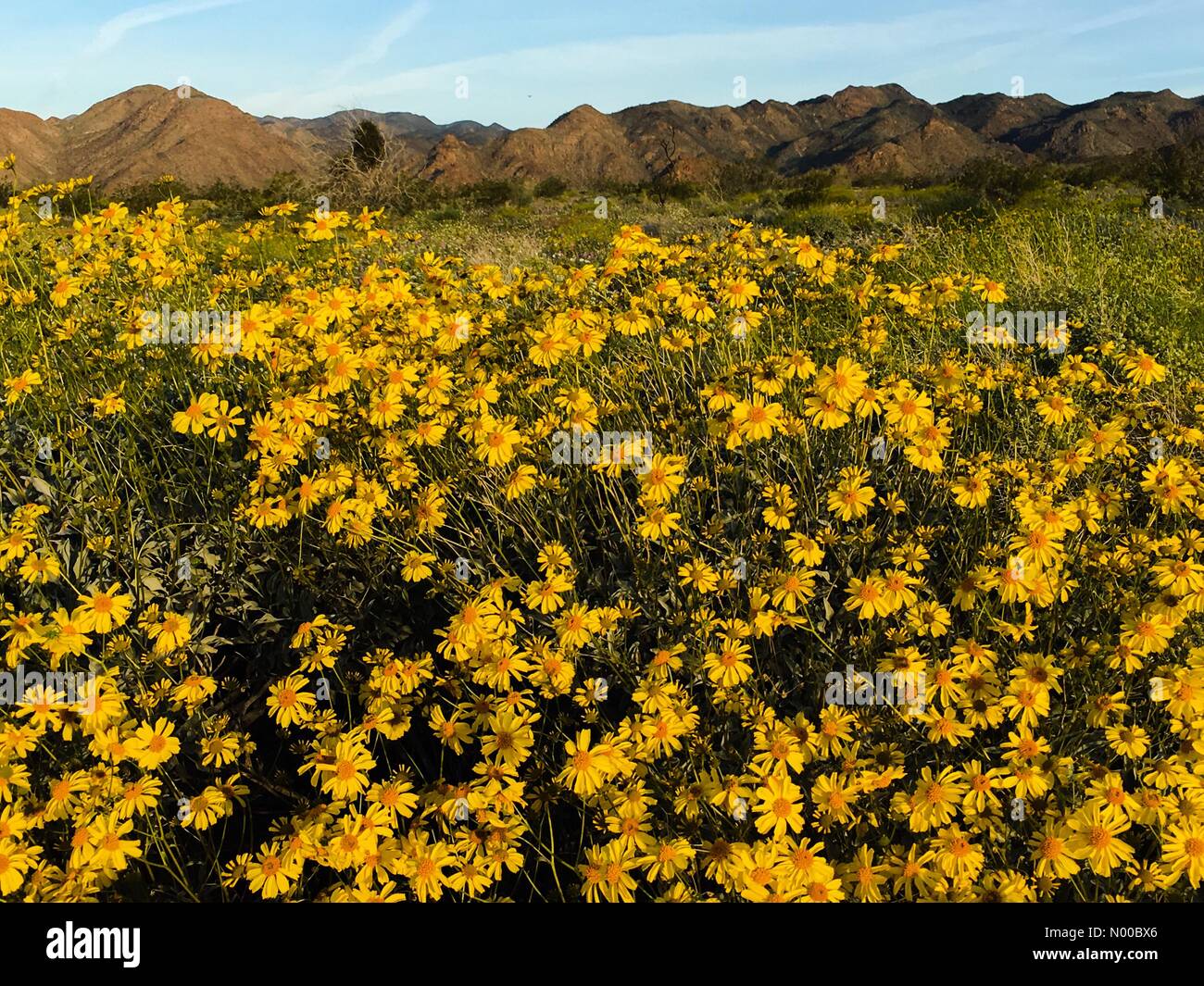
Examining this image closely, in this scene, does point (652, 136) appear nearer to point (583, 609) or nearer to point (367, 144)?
point (367, 144)

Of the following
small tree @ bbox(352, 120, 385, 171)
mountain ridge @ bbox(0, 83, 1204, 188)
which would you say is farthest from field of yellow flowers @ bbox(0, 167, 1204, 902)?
mountain ridge @ bbox(0, 83, 1204, 188)

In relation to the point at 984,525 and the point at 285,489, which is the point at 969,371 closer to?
the point at 984,525

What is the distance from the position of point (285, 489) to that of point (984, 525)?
3152 millimetres

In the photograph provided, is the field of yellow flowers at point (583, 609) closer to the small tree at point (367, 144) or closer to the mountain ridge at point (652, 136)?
the small tree at point (367, 144)

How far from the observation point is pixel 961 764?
2.51m

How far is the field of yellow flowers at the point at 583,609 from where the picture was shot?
2154 mm

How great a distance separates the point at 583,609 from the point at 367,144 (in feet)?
91.5

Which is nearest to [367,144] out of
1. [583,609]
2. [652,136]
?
[583,609]

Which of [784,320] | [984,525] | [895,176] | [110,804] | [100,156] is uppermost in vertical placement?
[100,156]

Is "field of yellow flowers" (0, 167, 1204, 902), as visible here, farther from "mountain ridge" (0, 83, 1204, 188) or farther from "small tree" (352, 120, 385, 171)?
"mountain ridge" (0, 83, 1204, 188)

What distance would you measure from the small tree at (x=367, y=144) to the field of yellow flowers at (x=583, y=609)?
74.9 feet

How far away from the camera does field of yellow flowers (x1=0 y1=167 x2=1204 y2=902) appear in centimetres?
215

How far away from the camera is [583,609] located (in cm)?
256
